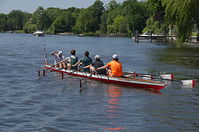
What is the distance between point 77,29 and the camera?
18125cm

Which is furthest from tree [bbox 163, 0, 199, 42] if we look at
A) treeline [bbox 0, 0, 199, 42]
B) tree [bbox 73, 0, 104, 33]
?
tree [bbox 73, 0, 104, 33]

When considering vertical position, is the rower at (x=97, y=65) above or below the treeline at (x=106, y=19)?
below

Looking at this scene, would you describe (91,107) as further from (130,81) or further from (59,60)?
(59,60)

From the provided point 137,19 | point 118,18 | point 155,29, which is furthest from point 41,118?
point 118,18

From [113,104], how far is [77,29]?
541 ft

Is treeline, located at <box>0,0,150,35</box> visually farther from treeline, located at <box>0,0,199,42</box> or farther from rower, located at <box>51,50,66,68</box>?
rower, located at <box>51,50,66,68</box>

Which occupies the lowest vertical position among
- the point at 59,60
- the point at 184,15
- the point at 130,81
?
the point at 130,81

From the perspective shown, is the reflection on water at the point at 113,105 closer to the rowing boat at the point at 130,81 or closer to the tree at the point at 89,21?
the rowing boat at the point at 130,81

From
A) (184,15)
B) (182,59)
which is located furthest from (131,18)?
(182,59)

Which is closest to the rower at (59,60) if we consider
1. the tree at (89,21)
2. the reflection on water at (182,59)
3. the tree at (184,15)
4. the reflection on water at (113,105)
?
the reflection on water at (113,105)

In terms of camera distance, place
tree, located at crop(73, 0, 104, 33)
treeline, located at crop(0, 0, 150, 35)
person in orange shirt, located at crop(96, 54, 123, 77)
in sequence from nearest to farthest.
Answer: person in orange shirt, located at crop(96, 54, 123, 77), treeline, located at crop(0, 0, 150, 35), tree, located at crop(73, 0, 104, 33)

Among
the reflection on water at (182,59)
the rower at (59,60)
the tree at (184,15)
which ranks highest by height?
the tree at (184,15)

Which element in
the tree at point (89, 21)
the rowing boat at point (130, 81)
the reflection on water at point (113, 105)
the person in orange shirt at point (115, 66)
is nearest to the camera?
the reflection on water at point (113, 105)

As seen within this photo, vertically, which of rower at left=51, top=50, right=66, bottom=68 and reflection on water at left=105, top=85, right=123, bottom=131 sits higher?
rower at left=51, top=50, right=66, bottom=68
